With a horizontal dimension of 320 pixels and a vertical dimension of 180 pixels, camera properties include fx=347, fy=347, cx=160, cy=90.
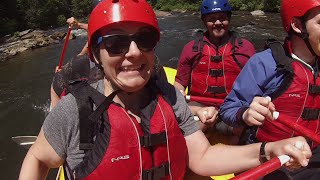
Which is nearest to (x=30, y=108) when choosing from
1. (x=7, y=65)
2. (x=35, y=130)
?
(x=35, y=130)

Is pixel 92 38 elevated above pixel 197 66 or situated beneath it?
elevated above

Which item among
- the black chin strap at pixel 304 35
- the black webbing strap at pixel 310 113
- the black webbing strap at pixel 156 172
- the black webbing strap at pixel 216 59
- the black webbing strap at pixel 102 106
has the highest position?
the black chin strap at pixel 304 35

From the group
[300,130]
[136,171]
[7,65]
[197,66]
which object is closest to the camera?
[136,171]

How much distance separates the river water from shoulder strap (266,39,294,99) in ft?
13.8

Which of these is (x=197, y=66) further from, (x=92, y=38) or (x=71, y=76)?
(x=92, y=38)

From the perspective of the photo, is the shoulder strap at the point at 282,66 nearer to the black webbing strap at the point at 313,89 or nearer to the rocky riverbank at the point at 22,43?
the black webbing strap at the point at 313,89

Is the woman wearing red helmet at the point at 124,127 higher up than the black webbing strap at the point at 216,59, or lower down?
higher up

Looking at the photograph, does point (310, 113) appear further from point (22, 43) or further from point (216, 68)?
point (22, 43)

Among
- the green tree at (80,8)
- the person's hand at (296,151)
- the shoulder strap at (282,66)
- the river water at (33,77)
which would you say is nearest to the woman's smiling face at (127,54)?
the person's hand at (296,151)

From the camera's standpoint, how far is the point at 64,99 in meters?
1.64

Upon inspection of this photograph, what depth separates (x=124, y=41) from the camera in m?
1.58

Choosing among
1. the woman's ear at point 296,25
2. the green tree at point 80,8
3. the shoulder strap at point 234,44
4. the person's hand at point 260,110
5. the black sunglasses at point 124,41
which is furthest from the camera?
the green tree at point 80,8

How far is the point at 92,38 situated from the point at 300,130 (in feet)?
3.82

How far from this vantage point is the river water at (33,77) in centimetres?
687
